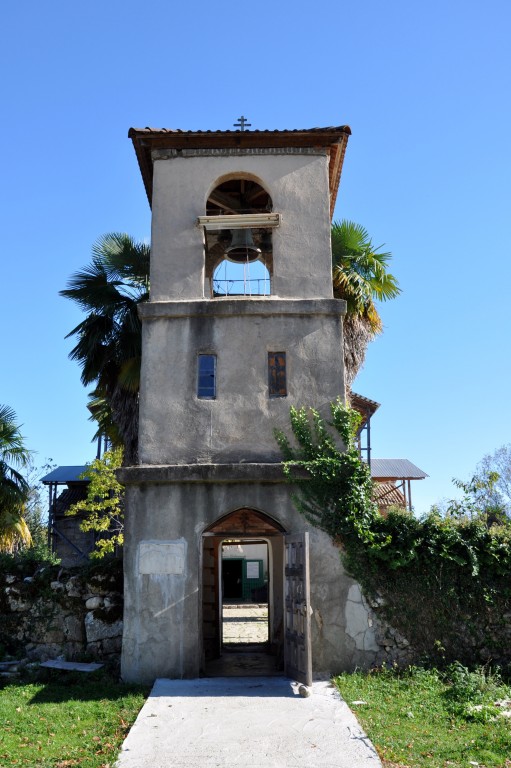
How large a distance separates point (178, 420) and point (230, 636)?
31.3ft

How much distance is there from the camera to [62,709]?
10188 millimetres

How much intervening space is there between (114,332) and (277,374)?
529cm

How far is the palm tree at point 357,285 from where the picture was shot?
16531 millimetres

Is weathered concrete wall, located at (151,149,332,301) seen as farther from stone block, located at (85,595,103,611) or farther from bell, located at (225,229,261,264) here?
stone block, located at (85,595,103,611)

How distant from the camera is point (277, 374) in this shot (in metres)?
12.9

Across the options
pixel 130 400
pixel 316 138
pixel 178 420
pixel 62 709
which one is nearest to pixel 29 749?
pixel 62 709

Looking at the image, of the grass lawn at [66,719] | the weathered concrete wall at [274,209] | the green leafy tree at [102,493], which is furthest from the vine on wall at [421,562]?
the green leafy tree at [102,493]

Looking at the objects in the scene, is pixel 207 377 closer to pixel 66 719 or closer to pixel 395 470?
pixel 66 719

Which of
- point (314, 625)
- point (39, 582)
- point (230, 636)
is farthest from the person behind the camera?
point (230, 636)

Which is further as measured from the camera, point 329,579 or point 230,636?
point 230,636

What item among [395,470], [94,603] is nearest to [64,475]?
[395,470]

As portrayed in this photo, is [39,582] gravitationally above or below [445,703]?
above

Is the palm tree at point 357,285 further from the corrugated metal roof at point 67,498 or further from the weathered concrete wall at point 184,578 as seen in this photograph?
the corrugated metal roof at point 67,498

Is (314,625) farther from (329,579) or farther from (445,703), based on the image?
(445,703)
